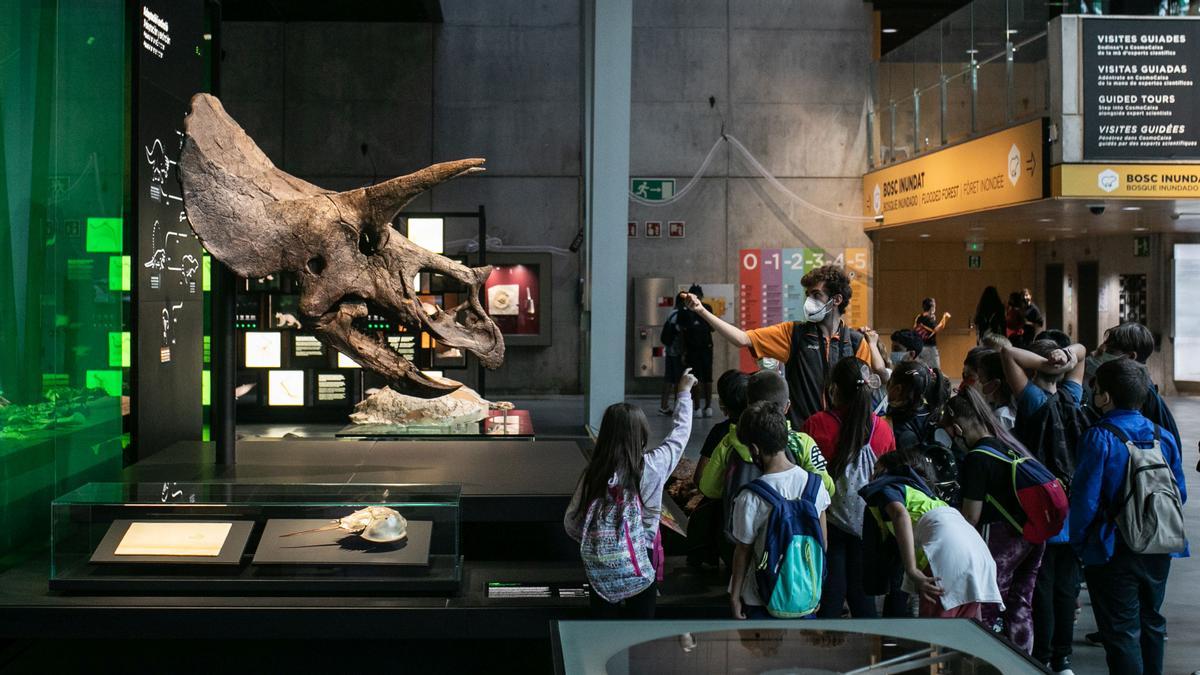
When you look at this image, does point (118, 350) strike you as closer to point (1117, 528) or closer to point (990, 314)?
point (1117, 528)

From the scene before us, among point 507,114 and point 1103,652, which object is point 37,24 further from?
point 507,114

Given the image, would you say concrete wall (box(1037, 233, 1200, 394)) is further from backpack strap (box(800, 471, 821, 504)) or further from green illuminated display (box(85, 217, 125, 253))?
green illuminated display (box(85, 217, 125, 253))

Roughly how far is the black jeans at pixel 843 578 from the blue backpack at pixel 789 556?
556 mm

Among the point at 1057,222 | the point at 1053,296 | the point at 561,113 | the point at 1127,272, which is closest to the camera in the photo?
the point at 1057,222

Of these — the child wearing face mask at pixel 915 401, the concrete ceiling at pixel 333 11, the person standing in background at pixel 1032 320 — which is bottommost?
the child wearing face mask at pixel 915 401

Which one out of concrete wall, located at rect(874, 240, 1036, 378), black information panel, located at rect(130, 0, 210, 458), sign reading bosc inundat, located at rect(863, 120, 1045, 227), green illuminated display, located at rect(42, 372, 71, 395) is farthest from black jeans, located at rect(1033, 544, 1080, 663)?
concrete wall, located at rect(874, 240, 1036, 378)

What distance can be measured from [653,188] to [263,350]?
675cm

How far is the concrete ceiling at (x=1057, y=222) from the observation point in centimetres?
1270

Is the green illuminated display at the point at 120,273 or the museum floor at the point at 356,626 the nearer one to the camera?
→ the museum floor at the point at 356,626

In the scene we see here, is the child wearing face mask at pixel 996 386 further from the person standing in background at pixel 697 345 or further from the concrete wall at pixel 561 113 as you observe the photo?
the concrete wall at pixel 561 113

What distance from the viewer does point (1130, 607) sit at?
14.4 feet

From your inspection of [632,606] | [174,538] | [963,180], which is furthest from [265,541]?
[963,180]

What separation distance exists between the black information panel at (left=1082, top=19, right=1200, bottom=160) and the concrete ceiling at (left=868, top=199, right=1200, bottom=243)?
63 centimetres

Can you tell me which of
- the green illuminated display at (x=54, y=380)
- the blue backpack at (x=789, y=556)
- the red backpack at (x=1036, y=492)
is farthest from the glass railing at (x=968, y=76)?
the green illuminated display at (x=54, y=380)
